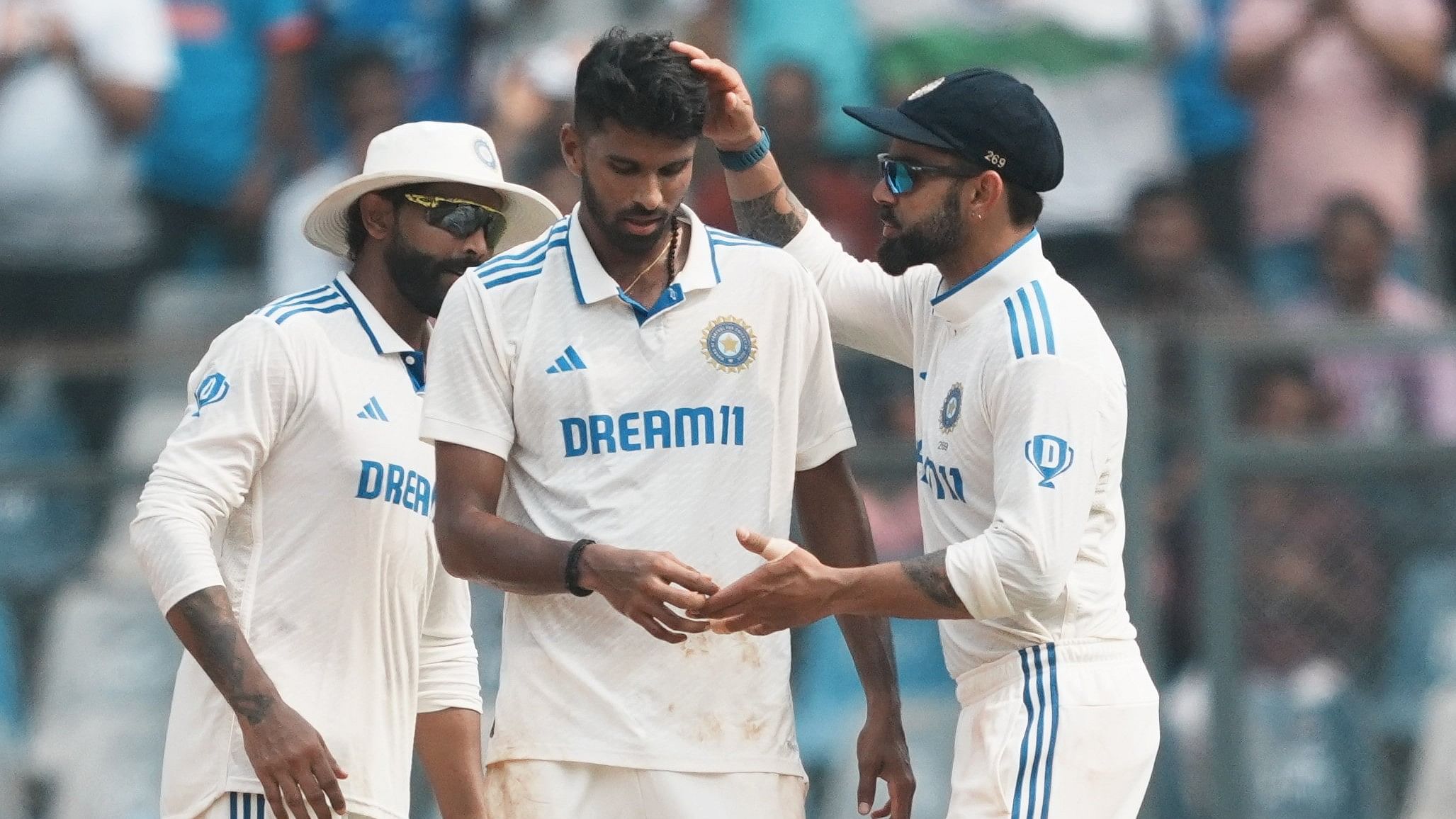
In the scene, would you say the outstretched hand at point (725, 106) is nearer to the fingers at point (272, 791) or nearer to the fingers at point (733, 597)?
the fingers at point (733, 597)

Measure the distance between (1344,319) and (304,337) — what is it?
591 cm

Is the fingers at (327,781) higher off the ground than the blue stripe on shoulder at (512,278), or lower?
lower

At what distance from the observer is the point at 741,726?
464 centimetres

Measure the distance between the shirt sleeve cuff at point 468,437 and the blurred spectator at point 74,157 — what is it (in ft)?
20.7

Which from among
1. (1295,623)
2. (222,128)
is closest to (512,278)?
(1295,623)

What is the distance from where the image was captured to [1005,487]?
4.50m

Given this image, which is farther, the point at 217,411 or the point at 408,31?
the point at 408,31

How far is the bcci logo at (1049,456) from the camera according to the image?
4465 mm

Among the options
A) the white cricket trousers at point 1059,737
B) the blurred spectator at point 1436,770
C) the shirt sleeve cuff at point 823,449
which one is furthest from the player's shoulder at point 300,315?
the blurred spectator at point 1436,770

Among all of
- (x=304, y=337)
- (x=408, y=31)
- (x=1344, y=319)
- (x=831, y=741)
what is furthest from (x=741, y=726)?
(x=408, y=31)

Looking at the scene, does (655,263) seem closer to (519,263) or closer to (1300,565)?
(519,263)

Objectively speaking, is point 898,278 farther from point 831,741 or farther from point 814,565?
point 831,741

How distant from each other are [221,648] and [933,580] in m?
1.48

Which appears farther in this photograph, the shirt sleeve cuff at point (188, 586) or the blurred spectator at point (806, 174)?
the blurred spectator at point (806, 174)
